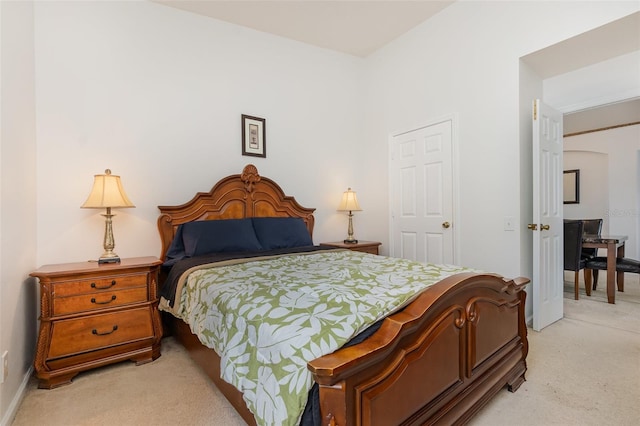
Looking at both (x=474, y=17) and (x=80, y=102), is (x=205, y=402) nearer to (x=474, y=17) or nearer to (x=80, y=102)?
(x=80, y=102)

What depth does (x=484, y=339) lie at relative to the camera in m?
1.62

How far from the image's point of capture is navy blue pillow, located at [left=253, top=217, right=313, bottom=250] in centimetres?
302

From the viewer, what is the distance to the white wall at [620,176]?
5328 mm

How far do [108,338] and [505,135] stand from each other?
351cm

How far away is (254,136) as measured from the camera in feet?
11.1

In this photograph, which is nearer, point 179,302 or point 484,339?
point 484,339

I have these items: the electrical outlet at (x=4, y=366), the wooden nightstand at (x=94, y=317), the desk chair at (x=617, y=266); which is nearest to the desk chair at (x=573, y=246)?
the desk chair at (x=617, y=266)

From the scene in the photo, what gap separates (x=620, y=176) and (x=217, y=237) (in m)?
6.80

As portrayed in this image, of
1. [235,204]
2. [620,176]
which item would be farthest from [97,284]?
[620,176]

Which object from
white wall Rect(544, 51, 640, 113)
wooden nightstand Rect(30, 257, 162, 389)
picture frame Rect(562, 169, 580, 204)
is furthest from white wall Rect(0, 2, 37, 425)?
picture frame Rect(562, 169, 580, 204)

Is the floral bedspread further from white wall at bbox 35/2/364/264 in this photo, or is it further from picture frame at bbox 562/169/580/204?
picture frame at bbox 562/169/580/204

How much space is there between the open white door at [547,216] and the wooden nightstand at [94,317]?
311cm

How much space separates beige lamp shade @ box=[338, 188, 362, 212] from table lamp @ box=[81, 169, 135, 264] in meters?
2.25

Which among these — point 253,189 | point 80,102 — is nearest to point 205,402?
point 253,189
